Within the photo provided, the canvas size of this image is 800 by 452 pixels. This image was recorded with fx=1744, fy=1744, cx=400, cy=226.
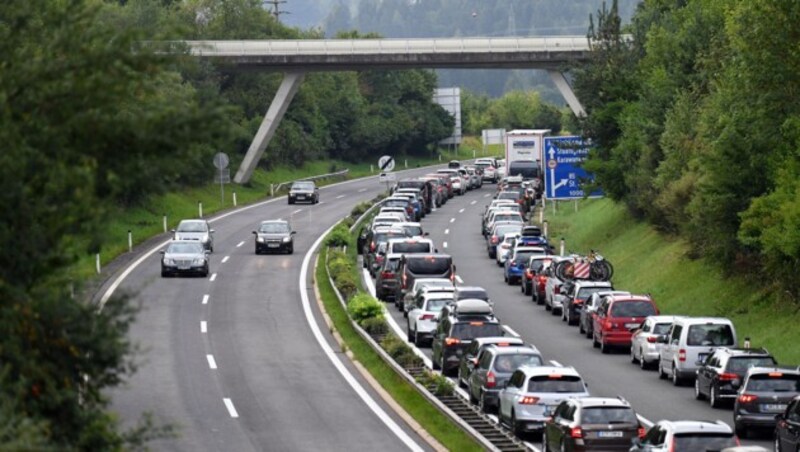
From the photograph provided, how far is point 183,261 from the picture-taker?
190 ft

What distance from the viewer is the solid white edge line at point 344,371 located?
31438 mm

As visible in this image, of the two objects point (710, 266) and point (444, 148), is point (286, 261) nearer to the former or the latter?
point (710, 266)

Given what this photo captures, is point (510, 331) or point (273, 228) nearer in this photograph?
point (510, 331)

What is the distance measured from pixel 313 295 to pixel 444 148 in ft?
315

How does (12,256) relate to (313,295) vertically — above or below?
above

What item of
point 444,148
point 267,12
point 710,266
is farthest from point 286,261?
point 444,148

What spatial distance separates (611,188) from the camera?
66.8 m

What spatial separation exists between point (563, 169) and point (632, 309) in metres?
23.8

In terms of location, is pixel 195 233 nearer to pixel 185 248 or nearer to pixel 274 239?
pixel 274 239

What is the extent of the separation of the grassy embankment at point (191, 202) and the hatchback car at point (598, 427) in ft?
76.8

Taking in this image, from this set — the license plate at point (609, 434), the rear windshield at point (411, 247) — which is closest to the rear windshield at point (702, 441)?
the license plate at point (609, 434)

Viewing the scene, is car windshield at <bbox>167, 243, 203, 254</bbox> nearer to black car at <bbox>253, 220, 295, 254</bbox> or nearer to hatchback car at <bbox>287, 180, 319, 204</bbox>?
black car at <bbox>253, 220, 295, 254</bbox>

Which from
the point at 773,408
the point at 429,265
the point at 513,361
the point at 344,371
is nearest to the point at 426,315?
the point at 344,371

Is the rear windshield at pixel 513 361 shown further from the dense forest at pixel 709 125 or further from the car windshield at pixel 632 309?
the car windshield at pixel 632 309
